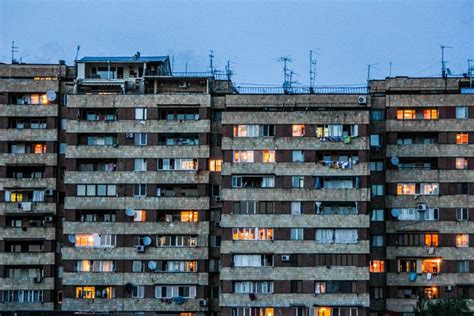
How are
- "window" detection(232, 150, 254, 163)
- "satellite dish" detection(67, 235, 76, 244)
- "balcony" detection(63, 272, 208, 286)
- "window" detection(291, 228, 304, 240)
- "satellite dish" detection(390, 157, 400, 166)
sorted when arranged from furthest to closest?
"satellite dish" detection(390, 157, 400, 166) → "satellite dish" detection(67, 235, 76, 244) → "balcony" detection(63, 272, 208, 286) → "window" detection(232, 150, 254, 163) → "window" detection(291, 228, 304, 240)

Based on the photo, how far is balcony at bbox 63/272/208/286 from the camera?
93562 millimetres

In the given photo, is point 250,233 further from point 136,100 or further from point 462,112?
point 462,112

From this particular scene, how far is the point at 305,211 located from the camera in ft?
300

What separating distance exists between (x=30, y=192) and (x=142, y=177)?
12.2 metres

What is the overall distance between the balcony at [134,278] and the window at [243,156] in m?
11.6

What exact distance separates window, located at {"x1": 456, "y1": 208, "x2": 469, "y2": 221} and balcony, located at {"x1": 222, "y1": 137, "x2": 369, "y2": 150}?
11.5 metres

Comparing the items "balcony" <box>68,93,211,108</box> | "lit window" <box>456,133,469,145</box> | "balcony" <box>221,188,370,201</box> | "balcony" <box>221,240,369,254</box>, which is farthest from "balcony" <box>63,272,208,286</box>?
"lit window" <box>456,133,469,145</box>

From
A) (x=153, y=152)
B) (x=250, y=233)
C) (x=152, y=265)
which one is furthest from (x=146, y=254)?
(x=250, y=233)

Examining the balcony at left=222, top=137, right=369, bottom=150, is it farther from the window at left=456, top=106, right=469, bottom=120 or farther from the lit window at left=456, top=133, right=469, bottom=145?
the window at left=456, top=106, right=469, bottom=120

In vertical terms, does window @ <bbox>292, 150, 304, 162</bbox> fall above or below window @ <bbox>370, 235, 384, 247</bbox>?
above

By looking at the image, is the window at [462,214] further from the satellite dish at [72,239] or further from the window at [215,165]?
the satellite dish at [72,239]

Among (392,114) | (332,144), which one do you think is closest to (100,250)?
(332,144)

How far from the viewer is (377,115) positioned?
318 ft

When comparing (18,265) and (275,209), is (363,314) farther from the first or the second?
(18,265)
